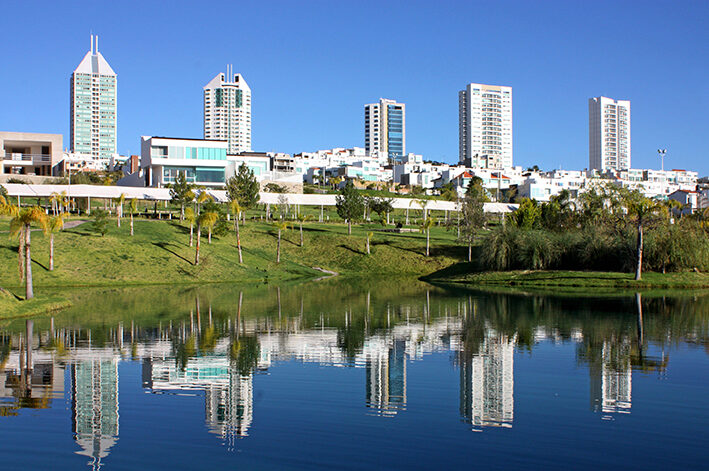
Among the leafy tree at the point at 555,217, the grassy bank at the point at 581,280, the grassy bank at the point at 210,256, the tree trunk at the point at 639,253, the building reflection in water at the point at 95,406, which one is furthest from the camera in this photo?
the leafy tree at the point at 555,217

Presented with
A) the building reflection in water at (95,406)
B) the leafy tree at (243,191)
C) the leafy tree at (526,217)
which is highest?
the leafy tree at (243,191)

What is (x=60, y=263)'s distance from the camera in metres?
55.9

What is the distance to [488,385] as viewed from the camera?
1884cm

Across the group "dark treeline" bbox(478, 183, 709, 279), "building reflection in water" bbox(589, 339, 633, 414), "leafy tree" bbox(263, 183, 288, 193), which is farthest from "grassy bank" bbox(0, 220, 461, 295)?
"building reflection in water" bbox(589, 339, 633, 414)

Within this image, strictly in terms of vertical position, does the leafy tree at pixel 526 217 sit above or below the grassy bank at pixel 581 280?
above

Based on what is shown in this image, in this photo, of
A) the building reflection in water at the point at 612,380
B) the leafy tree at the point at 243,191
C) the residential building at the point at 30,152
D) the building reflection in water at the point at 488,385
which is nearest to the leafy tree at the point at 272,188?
the leafy tree at the point at 243,191

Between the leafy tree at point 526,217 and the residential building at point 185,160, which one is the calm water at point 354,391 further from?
the residential building at point 185,160

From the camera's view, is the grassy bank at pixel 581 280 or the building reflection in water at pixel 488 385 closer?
the building reflection in water at pixel 488 385

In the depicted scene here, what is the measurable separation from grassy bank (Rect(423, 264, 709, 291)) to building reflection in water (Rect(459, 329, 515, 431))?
3071 cm

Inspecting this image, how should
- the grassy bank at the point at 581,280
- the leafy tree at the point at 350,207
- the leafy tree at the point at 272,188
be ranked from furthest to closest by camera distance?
the leafy tree at the point at 272,188 < the leafy tree at the point at 350,207 < the grassy bank at the point at 581,280

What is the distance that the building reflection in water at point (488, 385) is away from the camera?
51.7 feet

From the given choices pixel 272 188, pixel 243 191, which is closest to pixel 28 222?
pixel 243 191

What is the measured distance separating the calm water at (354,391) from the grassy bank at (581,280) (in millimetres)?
19562

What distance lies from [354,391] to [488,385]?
367 centimetres
